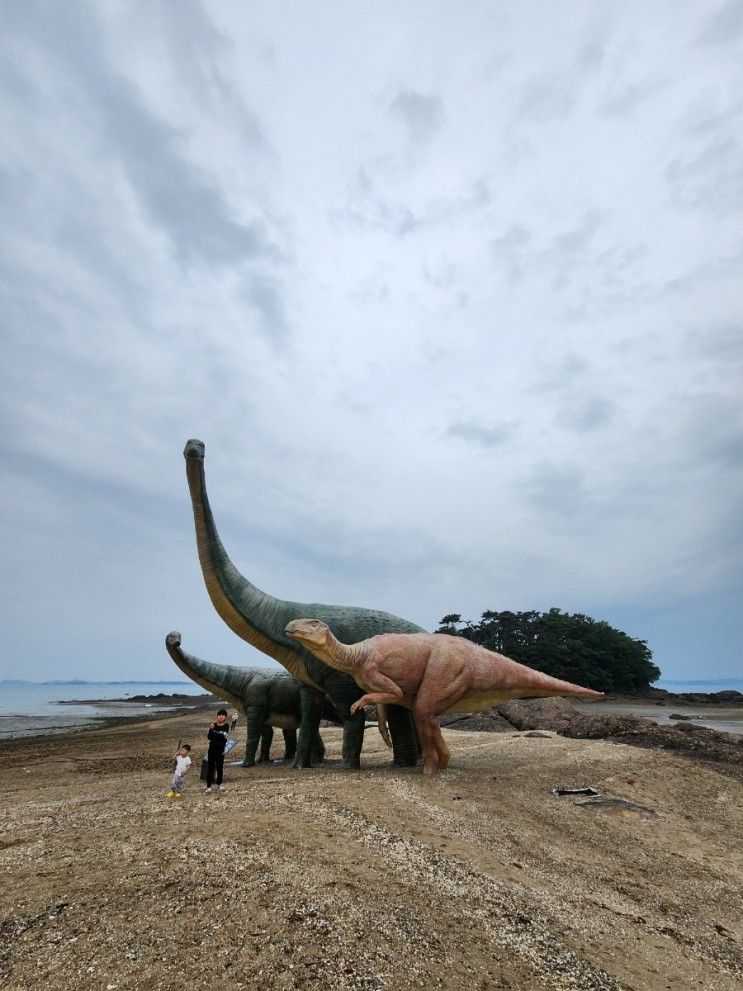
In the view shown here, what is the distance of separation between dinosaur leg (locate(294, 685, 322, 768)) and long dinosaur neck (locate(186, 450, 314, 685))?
0.36 meters

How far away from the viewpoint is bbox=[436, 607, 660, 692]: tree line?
135 feet

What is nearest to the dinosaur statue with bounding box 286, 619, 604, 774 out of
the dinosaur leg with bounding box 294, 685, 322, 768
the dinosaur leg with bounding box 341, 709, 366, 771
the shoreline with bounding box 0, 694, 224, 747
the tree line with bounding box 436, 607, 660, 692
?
the dinosaur leg with bounding box 341, 709, 366, 771

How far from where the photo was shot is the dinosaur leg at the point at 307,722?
364 inches

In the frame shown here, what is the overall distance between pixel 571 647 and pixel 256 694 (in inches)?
1443

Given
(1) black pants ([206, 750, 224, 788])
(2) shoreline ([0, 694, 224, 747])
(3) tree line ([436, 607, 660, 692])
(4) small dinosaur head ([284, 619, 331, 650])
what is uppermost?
(3) tree line ([436, 607, 660, 692])

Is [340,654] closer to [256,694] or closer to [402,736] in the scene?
[402,736]

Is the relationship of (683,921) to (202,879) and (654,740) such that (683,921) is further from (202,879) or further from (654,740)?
(654,740)

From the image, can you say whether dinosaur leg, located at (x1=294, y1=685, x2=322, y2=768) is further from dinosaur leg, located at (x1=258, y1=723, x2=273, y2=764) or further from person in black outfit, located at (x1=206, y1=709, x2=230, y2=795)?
person in black outfit, located at (x1=206, y1=709, x2=230, y2=795)

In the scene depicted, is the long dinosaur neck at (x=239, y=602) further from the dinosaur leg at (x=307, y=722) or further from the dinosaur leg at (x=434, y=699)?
the dinosaur leg at (x=434, y=699)

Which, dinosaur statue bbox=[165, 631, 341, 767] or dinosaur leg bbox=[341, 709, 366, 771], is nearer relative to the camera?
dinosaur leg bbox=[341, 709, 366, 771]

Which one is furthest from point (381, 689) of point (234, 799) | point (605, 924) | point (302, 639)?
point (605, 924)

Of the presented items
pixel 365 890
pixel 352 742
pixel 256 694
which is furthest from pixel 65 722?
pixel 365 890

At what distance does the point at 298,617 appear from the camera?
9.01 meters

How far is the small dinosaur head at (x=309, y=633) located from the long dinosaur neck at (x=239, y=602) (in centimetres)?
166
